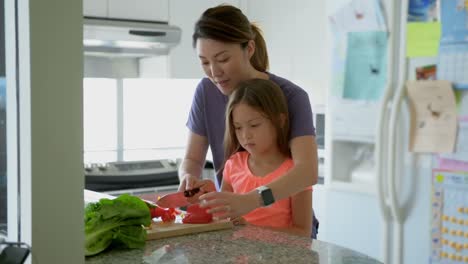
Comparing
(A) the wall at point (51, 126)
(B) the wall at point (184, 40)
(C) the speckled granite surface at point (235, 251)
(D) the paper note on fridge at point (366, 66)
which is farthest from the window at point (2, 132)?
(B) the wall at point (184, 40)

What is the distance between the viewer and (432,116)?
7.97ft

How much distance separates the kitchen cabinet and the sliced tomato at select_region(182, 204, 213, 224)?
205cm

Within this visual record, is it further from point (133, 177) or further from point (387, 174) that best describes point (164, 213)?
point (133, 177)

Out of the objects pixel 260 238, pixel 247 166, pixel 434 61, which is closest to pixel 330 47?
pixel 434 61

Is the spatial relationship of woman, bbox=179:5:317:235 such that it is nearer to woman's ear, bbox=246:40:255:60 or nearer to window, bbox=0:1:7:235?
woman's ear, bbox=246:40:255:60

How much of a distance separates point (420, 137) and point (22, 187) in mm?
2084

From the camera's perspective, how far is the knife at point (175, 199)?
4.45 feet

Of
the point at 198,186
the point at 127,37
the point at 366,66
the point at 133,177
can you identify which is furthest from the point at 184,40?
the point at 198,186

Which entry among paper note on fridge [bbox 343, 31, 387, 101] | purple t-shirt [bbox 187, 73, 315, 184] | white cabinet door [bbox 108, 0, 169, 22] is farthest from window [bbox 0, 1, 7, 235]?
white cabinet door [bbox 108, 0, 169, 22]

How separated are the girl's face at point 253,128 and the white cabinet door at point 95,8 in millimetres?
1812

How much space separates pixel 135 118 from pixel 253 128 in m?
2.48

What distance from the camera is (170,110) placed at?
411cm

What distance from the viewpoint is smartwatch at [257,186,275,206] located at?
135 centimetres

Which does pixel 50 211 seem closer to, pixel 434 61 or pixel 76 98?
pixel 76 98
